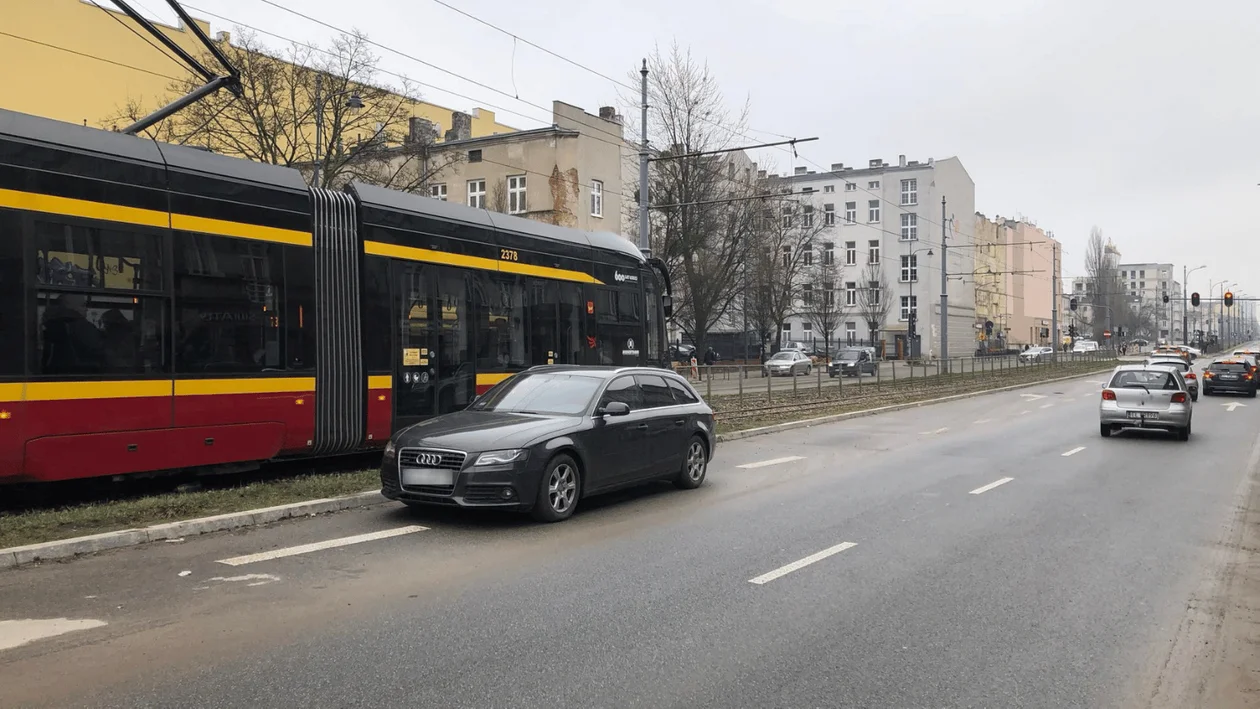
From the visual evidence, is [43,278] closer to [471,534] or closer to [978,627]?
[471,534]

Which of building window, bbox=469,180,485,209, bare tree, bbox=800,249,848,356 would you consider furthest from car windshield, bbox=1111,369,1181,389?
bare tree, bbox=800,249,848,356

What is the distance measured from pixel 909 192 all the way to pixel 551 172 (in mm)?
49259

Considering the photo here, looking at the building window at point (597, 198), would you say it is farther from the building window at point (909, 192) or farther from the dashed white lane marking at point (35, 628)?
the building window at point (909, 192)

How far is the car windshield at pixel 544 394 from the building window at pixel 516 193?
33874mm

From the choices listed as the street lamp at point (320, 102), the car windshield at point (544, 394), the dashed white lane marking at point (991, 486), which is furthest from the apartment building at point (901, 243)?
the car windshield at point (544, 394)

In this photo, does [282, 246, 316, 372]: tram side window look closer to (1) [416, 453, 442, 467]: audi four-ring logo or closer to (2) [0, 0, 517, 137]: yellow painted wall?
(1) [416, 453, 442, 467]: audi four-ring logo

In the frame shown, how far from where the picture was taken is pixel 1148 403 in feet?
60.2

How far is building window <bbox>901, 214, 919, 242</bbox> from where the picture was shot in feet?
267

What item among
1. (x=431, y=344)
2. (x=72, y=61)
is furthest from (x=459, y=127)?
(x=431, y=344)

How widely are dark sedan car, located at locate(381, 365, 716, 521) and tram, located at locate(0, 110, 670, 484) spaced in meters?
2.14

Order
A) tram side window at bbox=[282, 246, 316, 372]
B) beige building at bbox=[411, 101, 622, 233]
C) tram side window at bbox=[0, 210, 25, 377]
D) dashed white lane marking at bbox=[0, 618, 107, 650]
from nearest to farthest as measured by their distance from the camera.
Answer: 1. dashed white lane marking at bbox=[0, 618, 107, 650]
2. tram side window at bbox=[0, 210, 25, 377]
3. tram side window at bbox=[282, 246, 316, 372]
4. beige building at bbox=[411, 101, 622, 233]

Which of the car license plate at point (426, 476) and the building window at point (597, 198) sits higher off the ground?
the building window at point (597, 198)

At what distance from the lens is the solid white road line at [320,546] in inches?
283

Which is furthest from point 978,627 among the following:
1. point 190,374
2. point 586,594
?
point 190,374
